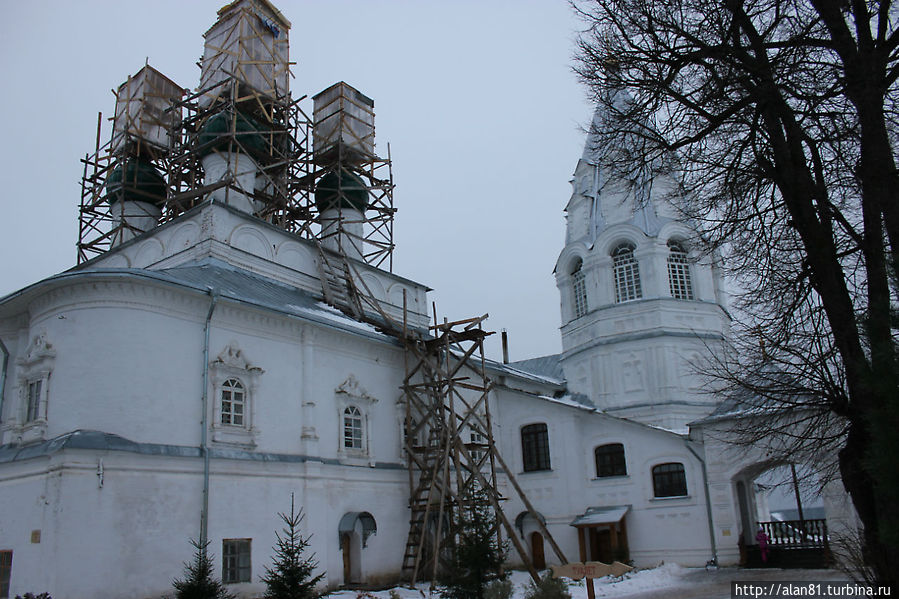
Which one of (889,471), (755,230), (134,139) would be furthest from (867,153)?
(134,139)

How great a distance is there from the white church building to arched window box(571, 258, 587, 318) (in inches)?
18.1

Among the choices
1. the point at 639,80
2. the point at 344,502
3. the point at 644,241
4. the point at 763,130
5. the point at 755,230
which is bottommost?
the point at 344,502

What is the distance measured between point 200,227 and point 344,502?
7.91 metres

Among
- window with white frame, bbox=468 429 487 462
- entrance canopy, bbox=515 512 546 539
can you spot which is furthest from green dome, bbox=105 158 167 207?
entrance canopy, bbox=515 512 546 539

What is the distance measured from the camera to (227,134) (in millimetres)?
21281

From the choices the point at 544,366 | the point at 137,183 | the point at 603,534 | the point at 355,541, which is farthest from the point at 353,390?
the point at 544,366

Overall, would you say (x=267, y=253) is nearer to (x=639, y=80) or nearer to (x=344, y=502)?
(x=344, y=502)

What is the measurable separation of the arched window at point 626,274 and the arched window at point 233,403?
14838 millimetres

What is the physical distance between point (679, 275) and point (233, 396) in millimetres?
16538

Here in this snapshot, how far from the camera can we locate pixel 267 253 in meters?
19.9

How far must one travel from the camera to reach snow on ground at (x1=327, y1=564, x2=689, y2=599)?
46.6ft

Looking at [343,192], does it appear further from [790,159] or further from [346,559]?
[790,159]

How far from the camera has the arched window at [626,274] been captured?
2558cm

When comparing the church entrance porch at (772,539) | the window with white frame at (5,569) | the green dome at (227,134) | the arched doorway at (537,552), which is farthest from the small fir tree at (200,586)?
the green dome at (227,134)
